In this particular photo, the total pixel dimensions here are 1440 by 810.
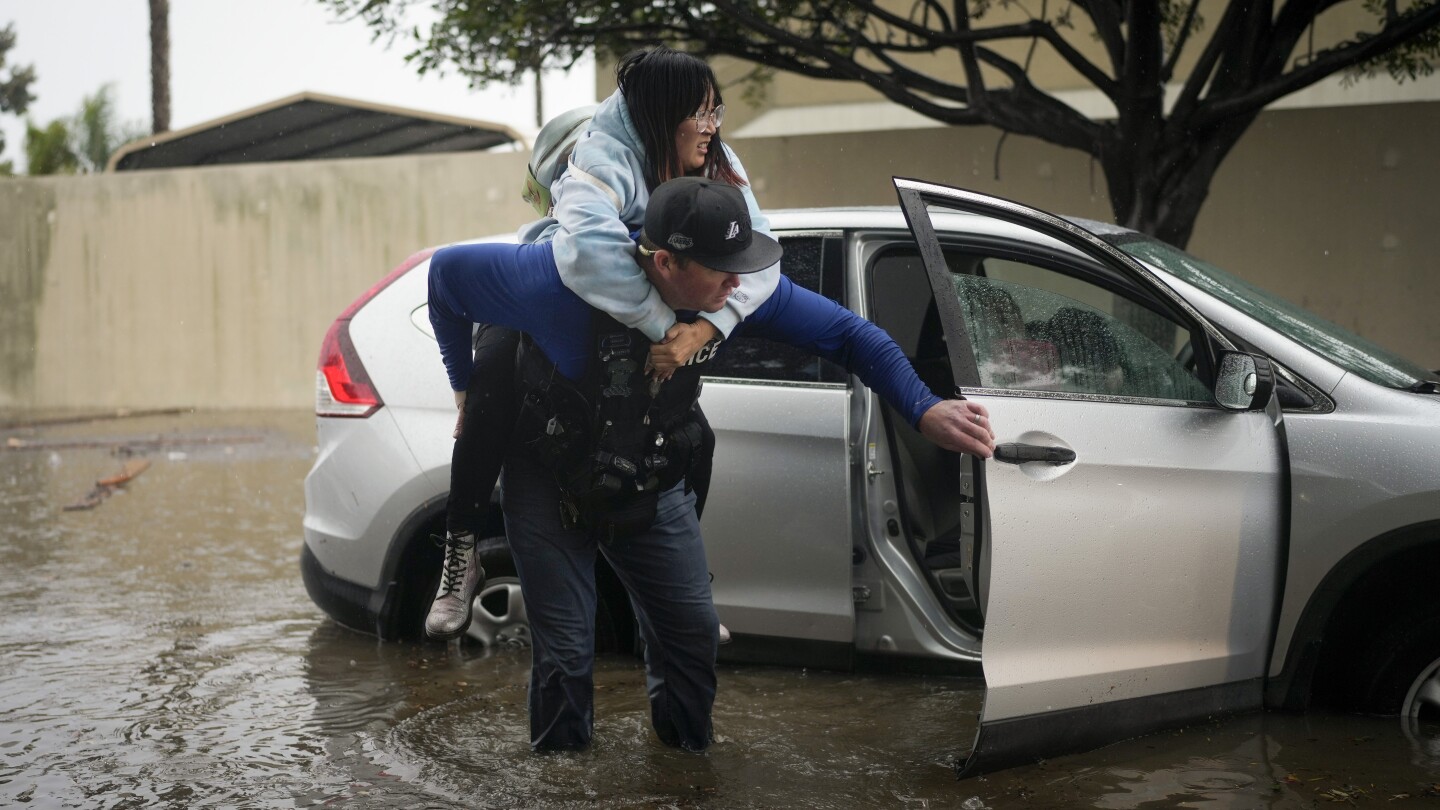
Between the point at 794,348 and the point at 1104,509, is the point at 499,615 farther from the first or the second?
the point at 1104,509

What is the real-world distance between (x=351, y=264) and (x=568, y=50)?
537 cm

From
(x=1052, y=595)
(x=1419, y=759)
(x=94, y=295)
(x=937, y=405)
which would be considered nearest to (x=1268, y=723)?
(x=1419, y=759)

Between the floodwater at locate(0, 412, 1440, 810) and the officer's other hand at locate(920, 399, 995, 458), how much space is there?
93cm

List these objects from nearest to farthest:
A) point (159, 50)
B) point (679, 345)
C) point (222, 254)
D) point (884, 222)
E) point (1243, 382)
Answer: point (679, 345)
point (1243, 382)
point (884, 222)
point (222, 254)
point (159, 50)

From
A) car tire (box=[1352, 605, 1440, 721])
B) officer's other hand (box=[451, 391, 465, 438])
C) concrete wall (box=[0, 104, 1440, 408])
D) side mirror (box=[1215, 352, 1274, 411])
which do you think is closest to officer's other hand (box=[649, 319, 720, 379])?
officer's other hand (box=[451, 391, 465, 438])

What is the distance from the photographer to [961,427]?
129 inches

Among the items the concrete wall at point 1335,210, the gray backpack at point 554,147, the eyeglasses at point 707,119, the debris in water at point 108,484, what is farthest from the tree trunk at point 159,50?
the eyeglasses at point 707,119

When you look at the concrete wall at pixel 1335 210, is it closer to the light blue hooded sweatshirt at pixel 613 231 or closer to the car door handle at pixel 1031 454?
the car door handle at pixel 1031 454

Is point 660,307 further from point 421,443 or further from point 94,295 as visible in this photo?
point 94,295

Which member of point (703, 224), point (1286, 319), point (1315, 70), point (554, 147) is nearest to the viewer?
point (703, 224)

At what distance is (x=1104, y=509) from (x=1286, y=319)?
3.48ft

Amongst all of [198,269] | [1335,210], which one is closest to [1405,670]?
[1335,210]

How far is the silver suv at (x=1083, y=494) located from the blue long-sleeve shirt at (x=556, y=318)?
0.17 metres

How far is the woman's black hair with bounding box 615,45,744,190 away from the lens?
3279 mm
